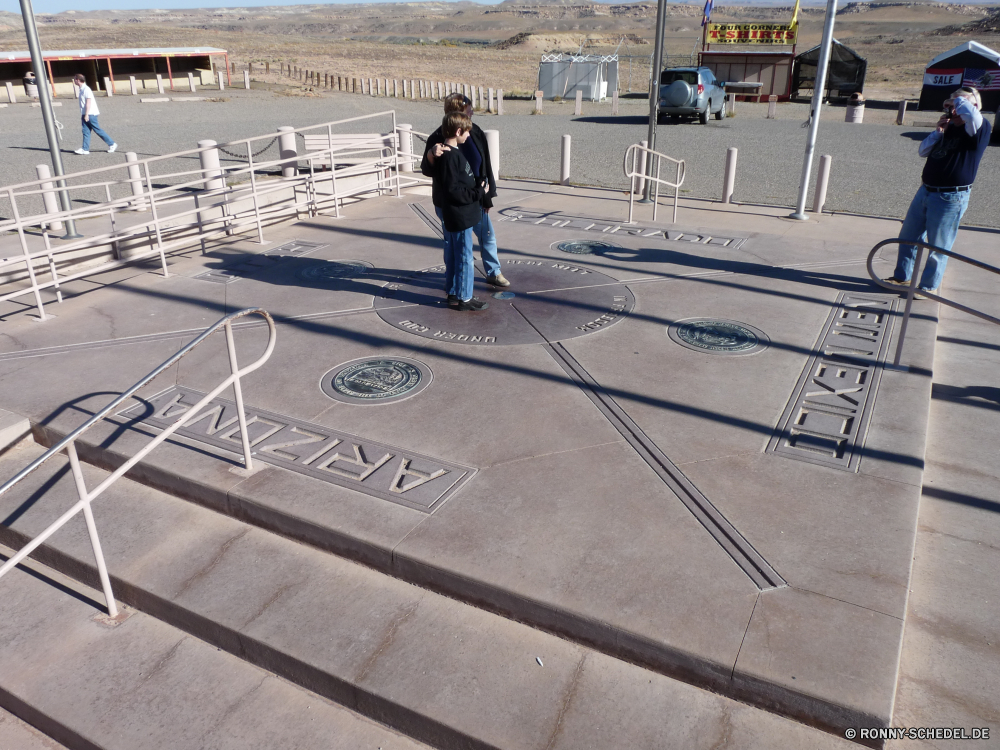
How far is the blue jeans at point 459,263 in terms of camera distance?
6715mm

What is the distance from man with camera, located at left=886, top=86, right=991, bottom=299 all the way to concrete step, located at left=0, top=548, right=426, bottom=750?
6.01 meters

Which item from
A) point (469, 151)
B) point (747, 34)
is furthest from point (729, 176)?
point (747, 34)

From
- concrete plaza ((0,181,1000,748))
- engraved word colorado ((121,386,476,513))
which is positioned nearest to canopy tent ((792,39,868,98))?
concrete plaza ((0,181,1000,748))

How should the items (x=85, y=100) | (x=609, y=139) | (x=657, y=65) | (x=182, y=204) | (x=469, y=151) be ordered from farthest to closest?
(x=609, y=139) → (x=85, y=100) → (x=182, y=204) → (x=657, y=65) → (x=469, y=151)

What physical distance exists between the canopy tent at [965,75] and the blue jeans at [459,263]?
23730 millimetres

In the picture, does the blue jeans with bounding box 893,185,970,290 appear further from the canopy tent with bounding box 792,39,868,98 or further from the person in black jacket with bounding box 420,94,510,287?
the canopy tent with bounding box 792,39,868,98

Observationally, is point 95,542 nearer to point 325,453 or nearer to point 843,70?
point 325,453

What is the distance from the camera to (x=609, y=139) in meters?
20.9

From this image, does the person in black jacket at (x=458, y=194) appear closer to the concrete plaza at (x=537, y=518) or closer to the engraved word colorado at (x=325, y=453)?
the concrete plaza at (x=537, y=518)

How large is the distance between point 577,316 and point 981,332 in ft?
12.8

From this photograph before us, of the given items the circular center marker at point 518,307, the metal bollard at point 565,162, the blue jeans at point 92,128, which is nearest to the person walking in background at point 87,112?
the blue jeans at point 92,128

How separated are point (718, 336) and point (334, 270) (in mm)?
4367

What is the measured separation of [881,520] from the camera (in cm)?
407

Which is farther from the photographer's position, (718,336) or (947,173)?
(947,173)
